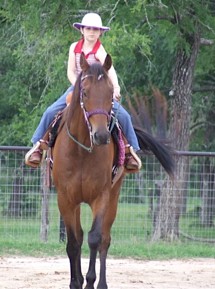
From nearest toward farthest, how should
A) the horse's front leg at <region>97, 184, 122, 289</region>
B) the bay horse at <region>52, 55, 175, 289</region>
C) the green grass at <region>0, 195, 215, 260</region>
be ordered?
the bay horse at <region>52, 55, 175, 289</region> < the horse's front leg at <region>97, 184, 122, 289</region> < the green grass at <region>0, 195, 215, 260</region>

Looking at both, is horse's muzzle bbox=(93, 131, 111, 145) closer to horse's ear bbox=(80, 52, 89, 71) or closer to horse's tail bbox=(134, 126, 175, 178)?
horse's ear bbox=(80, 52, 89, 71)

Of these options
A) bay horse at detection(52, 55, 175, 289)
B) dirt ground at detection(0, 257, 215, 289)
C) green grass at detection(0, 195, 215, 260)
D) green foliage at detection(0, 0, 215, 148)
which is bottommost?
dirt ground at detection(0, 257, 215, 289)

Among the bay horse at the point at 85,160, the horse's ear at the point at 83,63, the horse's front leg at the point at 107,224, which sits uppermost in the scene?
the horse's ear at the point at 83,63

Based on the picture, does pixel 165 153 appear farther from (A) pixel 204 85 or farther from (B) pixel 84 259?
(A) pixel 204 85

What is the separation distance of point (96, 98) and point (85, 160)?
2.64 feet

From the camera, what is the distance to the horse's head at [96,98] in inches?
324

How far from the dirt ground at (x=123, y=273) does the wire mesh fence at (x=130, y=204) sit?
2041 mm

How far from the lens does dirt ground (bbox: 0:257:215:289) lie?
10469 mm

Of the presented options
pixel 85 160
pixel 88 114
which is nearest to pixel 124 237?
pixel 85 160

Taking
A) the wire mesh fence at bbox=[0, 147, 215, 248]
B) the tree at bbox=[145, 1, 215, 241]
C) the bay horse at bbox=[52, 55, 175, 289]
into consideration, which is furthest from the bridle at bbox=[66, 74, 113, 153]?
the wire mesh fence at bbox=[0, 147, 215, 248]

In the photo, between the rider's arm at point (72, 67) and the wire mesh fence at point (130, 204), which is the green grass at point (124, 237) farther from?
the rider's arm at point (72, 67)

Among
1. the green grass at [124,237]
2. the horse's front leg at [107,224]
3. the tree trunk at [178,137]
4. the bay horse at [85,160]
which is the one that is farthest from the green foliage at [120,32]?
the bay horse at [85,160]

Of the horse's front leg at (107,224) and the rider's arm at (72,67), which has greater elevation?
the rider's arm at (72,67)

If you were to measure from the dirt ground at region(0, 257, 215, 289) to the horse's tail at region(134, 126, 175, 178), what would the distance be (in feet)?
4.20
